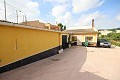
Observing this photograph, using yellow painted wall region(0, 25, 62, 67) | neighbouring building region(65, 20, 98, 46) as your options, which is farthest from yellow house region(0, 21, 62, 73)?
neighbouring building region(65, 20, 98, 46)

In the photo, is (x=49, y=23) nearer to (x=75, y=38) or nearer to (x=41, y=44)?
(x=75, y=38)

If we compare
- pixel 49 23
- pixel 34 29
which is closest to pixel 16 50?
pixel 34 29

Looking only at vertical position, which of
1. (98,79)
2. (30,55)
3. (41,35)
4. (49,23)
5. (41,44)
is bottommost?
(98,79)

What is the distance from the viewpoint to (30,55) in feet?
36.0

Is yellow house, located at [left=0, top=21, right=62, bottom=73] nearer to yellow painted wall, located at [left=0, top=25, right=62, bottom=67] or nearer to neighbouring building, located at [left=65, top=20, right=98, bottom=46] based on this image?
yellow painted wall, located at [left=0, top=25, right=62, bottom=67]

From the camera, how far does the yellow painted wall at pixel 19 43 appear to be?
7.97 m

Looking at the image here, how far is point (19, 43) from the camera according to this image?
31.0 feet

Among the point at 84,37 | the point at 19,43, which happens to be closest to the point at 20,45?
the point at 19,43

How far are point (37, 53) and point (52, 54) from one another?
139 inches

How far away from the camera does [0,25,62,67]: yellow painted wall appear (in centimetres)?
797

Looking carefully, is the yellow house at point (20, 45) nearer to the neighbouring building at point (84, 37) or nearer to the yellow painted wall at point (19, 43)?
the yellow painted wall at point (19, 43)

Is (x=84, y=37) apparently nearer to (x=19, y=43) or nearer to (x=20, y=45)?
(x=20, y=45)

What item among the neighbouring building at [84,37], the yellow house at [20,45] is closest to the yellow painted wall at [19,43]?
the yellow house at [20,45]

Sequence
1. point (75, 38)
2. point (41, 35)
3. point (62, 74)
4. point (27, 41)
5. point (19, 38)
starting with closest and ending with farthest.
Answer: point (62, 74)
point (19, 38)
point (27, 41)
point (41, 35)
point (75, 38)
